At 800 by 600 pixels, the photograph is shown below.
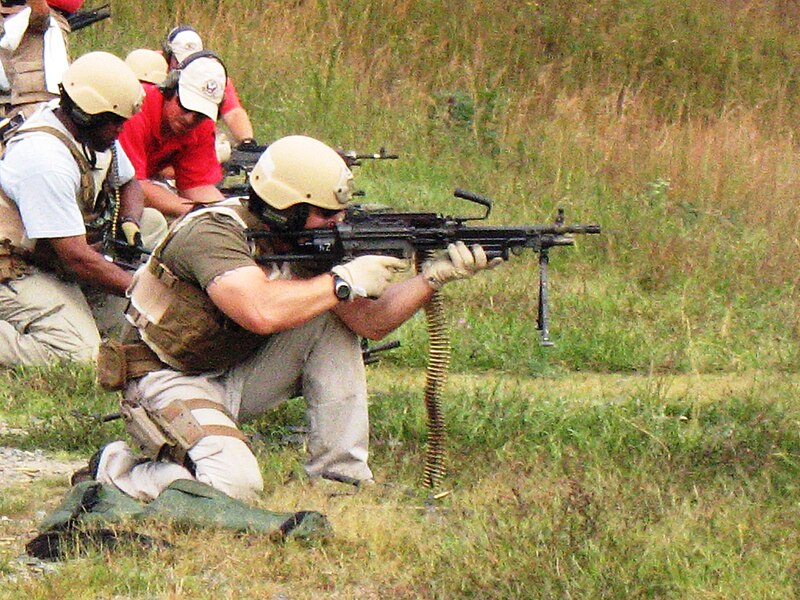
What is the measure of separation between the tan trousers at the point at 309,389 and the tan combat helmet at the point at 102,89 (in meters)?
1.71

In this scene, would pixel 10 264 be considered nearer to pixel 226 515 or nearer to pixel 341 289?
pixel 341 289

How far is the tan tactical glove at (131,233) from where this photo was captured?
7715mm

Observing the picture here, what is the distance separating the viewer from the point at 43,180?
701cm

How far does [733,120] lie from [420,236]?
792 cm

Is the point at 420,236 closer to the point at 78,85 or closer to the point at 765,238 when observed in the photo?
the point at 78,85

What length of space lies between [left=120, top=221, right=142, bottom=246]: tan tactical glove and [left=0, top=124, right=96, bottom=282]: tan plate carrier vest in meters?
0.23

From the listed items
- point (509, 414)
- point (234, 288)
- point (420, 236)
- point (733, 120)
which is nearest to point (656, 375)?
point (509, 414)

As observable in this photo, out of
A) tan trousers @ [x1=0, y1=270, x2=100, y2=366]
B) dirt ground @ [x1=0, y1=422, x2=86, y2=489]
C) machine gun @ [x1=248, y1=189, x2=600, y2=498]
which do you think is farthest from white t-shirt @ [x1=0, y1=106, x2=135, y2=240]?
machine gun @ [x1=248, y1=189, x2=600, y2=498]

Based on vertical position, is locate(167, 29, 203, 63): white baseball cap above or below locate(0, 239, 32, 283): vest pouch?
above

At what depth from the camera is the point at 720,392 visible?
713 centimetres

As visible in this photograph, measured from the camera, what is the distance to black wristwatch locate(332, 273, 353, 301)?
17.4ft

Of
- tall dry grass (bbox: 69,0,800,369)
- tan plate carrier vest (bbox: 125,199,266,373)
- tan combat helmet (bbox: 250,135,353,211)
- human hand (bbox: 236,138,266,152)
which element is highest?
tan combat helmet (bbox: 250,135,353,211)

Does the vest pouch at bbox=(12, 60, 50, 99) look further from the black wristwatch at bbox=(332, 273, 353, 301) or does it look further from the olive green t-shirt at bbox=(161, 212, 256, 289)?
the black wristwatch at bbox=(332, 273, 353, 301)

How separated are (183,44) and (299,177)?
4201 millimetres
